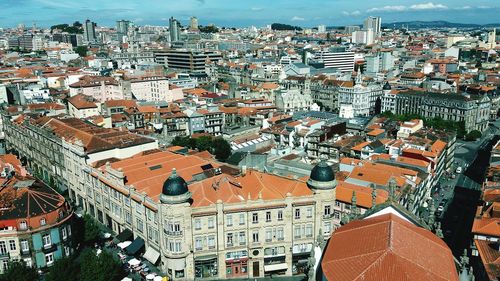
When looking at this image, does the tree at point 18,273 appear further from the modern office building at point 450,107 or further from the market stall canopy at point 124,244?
the modern office building at point 450,107

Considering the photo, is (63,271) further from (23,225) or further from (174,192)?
(174,192)

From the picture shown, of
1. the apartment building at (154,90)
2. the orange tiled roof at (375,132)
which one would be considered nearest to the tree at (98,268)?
the orange tiled roof at (375,132)

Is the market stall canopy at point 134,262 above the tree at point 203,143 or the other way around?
the other way around

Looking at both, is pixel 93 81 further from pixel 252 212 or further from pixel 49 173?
pixel 252 212

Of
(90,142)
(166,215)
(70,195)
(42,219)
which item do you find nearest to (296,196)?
(166,215)

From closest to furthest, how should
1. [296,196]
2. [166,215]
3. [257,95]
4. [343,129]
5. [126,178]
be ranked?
[166,215] < [296,196] < [126,178] < [343,129] < [257,95]

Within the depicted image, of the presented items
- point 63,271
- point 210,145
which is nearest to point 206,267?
point 63,271
